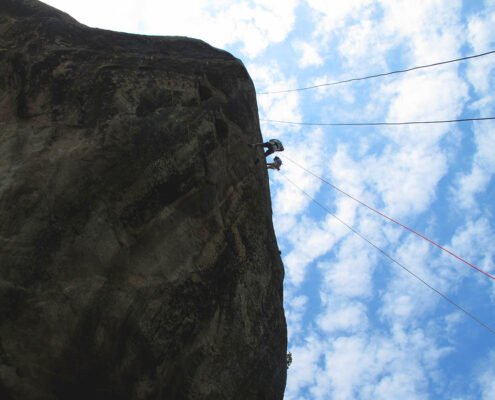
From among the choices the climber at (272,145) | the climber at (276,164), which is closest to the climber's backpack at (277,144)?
Answer: the climber at (272,145)

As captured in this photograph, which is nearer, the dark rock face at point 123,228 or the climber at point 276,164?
the dark rock face at point 123,228

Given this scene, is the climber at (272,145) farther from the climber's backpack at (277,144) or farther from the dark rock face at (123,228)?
the dark rock face at (123,228)

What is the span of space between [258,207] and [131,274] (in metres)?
3.85

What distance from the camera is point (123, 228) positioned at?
284 inches

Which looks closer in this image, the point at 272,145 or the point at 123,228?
the point at 123,228

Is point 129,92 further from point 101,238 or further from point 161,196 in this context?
point 101,238

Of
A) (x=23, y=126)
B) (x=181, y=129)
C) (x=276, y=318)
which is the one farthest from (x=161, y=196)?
(x=276, y=318)

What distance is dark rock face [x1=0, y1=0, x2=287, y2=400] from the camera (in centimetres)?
644

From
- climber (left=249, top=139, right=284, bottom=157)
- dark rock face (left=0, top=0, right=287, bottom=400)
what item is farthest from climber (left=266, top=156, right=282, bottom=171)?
dark rock face (left=0, top=0, right=287, bottom=400)

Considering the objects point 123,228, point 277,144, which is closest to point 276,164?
point 277,144

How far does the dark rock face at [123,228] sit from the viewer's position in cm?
644

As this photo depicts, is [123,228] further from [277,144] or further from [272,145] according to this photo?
[277,144]

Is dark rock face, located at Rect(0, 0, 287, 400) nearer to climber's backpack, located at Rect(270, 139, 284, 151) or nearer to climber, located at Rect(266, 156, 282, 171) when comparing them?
climber's backpack, located at Rect(270, 139, 284, 151)

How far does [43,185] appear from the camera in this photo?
6.66m
